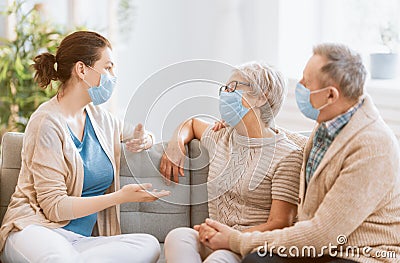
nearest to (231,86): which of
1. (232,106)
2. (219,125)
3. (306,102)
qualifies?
(232,106)

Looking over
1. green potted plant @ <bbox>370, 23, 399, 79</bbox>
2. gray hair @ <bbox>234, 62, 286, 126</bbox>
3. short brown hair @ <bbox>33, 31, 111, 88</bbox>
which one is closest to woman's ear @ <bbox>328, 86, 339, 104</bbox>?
gray hair @ <bbox>234, 62, 286, 126</bbox>

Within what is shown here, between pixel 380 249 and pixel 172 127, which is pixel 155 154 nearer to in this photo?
pixel 172 127

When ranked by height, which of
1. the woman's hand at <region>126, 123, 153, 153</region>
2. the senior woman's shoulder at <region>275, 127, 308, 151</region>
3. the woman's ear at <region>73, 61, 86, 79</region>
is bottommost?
the woman's hand at <region>126, 123, 153, 153</region>

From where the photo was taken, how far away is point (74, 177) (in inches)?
93.8

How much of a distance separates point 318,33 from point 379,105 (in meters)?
0.76

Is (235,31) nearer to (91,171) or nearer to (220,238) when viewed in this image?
(91,171)

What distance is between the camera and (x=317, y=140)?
7.02ft

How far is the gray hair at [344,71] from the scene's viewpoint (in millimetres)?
1980

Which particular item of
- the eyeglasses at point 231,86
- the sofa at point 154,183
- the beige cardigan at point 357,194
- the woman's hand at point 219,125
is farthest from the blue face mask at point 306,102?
the sofa at point 154,183

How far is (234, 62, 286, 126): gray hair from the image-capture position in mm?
2266

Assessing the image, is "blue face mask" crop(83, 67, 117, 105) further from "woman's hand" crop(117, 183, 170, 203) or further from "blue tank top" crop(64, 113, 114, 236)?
"woman's hand" crop(117, 183, 170, 203)

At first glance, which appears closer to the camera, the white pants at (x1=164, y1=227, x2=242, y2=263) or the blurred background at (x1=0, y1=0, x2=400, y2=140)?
the white pants at (x1=164, y1=227, x2=242, y2=263)

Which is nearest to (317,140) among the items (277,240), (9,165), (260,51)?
(277,240)

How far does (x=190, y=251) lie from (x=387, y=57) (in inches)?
74.3
